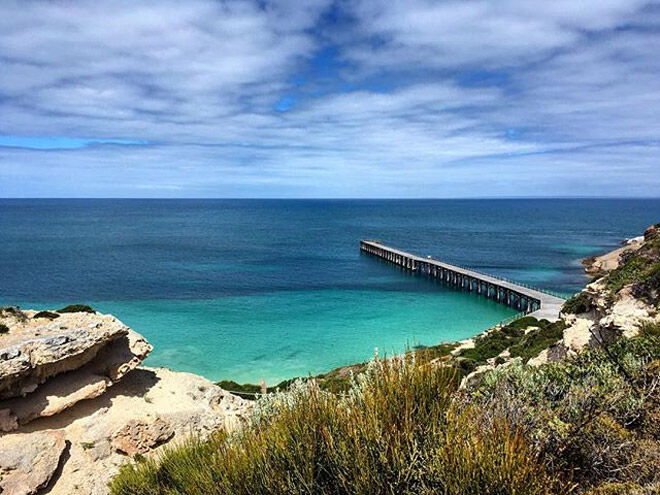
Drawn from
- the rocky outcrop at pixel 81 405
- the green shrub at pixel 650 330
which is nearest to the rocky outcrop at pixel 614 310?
the green shrub at pixel 650 330

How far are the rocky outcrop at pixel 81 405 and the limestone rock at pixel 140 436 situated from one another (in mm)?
32

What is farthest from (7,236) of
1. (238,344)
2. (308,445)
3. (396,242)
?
(308,445)

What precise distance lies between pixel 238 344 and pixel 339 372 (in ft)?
34.0

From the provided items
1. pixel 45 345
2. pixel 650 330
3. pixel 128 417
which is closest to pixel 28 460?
pixel 128 417

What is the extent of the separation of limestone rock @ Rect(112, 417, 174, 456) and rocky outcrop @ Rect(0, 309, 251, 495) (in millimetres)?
32

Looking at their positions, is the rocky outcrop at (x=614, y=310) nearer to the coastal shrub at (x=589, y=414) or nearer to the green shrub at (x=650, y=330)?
the green shrub at (x=650, y=330)

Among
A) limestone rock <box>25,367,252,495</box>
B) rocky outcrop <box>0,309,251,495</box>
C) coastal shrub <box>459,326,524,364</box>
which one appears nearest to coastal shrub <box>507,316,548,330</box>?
coastal shrub <box>459,326,524,364</box>

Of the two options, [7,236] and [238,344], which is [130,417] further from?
[7,236]

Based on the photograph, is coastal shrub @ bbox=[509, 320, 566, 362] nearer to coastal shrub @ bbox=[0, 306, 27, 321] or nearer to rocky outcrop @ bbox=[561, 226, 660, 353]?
rocky outcrop @ bbox=[561, 226, 660, 353]

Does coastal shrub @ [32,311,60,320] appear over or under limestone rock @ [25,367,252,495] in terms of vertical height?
over

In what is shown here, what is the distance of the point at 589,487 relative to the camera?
6.00 meters

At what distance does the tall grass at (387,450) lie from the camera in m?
5.01

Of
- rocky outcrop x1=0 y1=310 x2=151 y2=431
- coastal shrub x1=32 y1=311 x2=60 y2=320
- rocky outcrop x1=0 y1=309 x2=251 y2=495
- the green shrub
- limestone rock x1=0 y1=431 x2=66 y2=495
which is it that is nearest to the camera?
the green shrub

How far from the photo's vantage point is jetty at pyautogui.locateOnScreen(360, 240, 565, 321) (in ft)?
129
